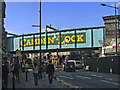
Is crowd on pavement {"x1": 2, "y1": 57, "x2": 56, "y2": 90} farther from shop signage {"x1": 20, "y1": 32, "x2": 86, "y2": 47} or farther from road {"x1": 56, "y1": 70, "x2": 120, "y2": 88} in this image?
shop signage {"x1": 20, "y1": 32, "x2": 86, "y2": 47}

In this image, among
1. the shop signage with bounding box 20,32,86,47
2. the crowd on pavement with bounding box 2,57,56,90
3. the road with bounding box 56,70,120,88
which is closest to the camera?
the crowd on pavement with bounding box 2,57,56,90

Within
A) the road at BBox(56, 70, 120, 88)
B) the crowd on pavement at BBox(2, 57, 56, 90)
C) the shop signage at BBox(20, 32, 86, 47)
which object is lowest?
the road at BBox(56, 70, 120, 88)

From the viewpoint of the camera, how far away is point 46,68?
50.4ft

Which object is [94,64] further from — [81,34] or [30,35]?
[30,35]

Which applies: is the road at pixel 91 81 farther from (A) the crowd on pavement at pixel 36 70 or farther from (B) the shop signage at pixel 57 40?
(B) the shop signage at pixel 57 40

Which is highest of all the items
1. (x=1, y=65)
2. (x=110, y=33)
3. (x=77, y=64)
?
(x=110, y=33)

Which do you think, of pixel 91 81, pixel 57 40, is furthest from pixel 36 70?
pixel 57 40

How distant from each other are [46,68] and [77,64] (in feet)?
Answer: 129

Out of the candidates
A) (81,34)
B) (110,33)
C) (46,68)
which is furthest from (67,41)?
(46,68)

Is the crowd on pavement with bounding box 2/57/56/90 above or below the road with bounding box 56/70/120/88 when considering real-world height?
above

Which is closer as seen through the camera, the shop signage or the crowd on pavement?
the crowd on pavement

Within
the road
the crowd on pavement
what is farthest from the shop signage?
the crowd on pavement

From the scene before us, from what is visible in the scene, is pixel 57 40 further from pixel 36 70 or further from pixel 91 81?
pixel 36 70

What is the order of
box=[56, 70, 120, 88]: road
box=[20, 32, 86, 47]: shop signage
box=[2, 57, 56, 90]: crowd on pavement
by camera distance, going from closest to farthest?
box=[2, 57, 56, 90]: crowd on pavement → box=[56, 70, 120, 88]: road → box=[20, 32, 86, 47]: shop signage
